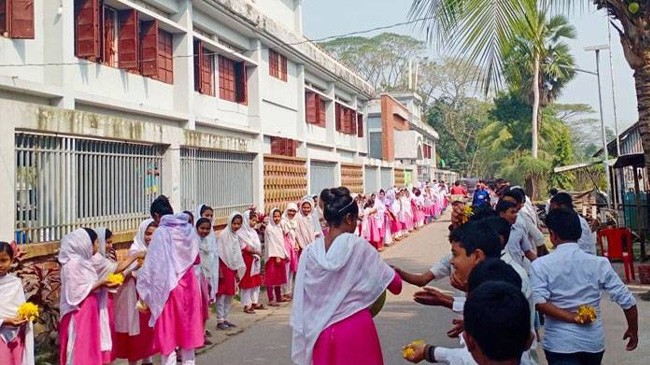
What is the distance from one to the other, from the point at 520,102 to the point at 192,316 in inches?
1235

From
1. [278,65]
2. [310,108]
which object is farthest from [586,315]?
[310,108]

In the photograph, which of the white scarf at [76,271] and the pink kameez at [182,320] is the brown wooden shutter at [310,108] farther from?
the white scarf at [76,271]

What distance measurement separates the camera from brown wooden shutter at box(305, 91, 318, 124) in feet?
71.6

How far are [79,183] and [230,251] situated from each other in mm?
2100

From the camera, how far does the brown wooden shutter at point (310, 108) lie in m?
21.8

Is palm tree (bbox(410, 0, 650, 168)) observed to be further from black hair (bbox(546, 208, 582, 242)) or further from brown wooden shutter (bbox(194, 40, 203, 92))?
brown wooden shutter (bbox(194, 40, 203, 92))

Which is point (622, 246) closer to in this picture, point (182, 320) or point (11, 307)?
point (182, 320)

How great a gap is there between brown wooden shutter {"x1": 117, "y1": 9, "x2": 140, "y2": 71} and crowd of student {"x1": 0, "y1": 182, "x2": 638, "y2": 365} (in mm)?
4117

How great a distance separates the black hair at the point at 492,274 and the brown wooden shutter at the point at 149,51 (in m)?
10.5

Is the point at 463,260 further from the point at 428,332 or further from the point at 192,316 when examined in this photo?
the point at 428,332

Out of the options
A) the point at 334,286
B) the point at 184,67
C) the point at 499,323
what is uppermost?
the point at 184,67

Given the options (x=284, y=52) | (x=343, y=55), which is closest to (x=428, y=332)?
(x=284, y=52)

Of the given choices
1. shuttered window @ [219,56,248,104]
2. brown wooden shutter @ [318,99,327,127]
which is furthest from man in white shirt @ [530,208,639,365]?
brown wooden shutter @ [318,99,327,127]

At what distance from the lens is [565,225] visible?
12.9 feet
